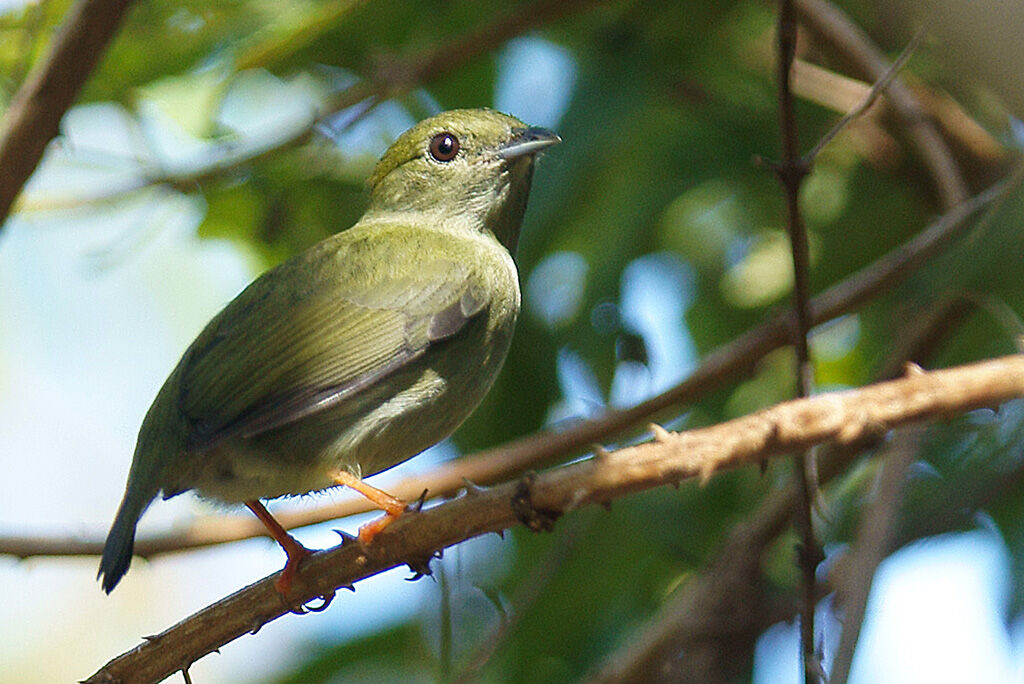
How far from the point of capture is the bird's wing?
3.21 meters

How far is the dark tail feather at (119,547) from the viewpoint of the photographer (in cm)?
295

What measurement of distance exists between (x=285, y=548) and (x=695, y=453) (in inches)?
52.6

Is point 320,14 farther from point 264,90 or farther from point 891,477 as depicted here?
point 891,477

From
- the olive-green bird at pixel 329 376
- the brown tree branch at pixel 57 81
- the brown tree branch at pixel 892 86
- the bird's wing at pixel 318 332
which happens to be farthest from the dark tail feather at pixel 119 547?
the brown tree branch at pixel 892 86

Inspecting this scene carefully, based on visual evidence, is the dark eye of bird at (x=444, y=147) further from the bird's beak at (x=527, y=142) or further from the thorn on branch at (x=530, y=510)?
the thorn on branch at (x=530, y=510)

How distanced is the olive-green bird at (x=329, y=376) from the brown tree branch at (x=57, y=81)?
75 cm

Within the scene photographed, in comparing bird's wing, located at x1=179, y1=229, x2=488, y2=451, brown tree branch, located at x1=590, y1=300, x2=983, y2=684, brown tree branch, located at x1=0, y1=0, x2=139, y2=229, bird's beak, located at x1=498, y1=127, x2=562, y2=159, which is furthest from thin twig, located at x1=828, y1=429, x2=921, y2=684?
brown tree branch, located at x1=0, y1=0, x2=139, y2=229

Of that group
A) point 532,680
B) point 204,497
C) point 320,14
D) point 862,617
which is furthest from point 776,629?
point 320,14

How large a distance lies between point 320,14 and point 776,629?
2.82m

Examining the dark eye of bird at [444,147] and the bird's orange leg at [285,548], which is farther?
the dark eye of bird at [444,147]

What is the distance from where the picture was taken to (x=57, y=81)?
10.8 feet

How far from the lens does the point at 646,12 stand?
4.48 metres

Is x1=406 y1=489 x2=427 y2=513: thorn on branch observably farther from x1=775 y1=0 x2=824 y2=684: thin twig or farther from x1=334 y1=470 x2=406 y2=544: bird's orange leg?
x1=775 y1=0 x2=824 y2=684: thin twig

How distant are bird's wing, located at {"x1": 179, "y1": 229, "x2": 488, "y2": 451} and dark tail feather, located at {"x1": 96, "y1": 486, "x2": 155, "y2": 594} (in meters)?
0.24
